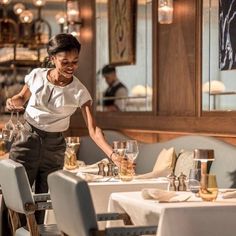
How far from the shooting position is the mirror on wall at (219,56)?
630 centimetres

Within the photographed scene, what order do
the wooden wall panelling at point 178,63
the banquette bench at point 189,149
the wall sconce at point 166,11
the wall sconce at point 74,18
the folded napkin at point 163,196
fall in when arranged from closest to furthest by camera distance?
the folded napkin at point 163,196 → the banquette bench at point 189,149 → the wooden wall panelling at point 178,63 → the wall sconce at point 166,11 → the wall sconce at point 74,18

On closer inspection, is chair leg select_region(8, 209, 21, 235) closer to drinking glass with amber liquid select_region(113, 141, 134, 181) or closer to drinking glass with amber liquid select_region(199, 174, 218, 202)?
drinking glass with amber liquid select_region(113, 141, 134, 181)

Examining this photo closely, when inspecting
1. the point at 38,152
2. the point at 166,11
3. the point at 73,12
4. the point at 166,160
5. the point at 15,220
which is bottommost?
the point at 15,220

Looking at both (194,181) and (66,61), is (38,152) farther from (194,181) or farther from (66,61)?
(194,181)

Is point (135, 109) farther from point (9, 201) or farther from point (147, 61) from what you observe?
point (9, 201)

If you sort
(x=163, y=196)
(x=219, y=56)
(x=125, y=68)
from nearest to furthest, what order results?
(x=163, y=196) → (x=219, y=56) → (x=125, y=68)

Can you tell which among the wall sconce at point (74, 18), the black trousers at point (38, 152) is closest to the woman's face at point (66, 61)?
the black trousers at point (38, 152)

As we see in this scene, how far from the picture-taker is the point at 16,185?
4.30 meters

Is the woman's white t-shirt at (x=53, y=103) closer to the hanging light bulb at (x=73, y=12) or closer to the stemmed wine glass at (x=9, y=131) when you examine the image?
the stemmed wine glass at (x=9, y=131)

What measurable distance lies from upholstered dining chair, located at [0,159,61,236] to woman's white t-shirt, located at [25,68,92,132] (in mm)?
544

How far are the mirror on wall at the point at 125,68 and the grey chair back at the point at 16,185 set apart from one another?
3.47 m

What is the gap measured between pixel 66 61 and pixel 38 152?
1.99ft

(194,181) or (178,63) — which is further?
(178,63)

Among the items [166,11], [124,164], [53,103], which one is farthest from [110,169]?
[166,11]
